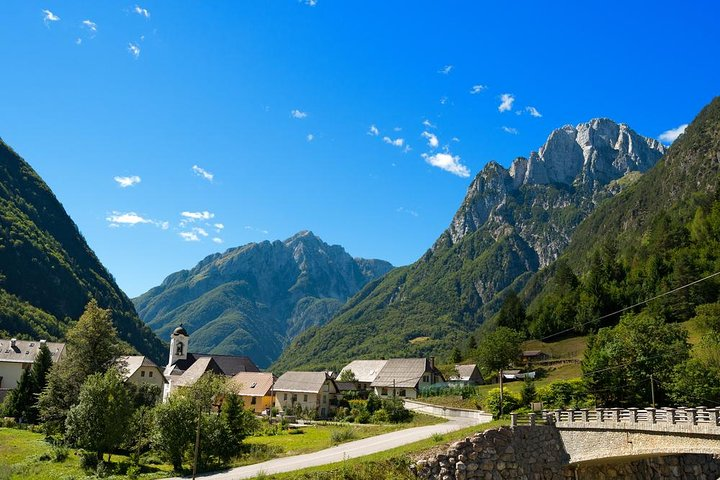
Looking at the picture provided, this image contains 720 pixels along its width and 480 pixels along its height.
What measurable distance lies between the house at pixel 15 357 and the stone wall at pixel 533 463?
72690 millimetres

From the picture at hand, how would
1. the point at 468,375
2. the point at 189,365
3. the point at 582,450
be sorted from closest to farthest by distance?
1. the point at 582,450
2. the point at 468,375
3. the point at 189,365

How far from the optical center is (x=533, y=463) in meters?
32.7

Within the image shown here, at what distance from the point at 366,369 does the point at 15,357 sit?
58.4m

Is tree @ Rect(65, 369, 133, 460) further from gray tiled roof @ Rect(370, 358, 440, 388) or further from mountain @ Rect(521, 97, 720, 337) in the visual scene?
mountain @ Rect(521, 97, 720, 337)

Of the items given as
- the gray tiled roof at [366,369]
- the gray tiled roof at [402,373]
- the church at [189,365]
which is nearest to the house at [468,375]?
the gray tiled roof at [402,373]

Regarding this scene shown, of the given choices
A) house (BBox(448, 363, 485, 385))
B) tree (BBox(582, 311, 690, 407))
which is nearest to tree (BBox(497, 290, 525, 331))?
house (BBox(448, 363, 485, 385))

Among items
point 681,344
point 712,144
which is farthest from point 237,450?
point 712,144

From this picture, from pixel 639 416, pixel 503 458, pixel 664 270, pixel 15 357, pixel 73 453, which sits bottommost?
pixel 73 453

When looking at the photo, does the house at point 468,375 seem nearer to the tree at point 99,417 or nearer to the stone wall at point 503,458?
the stone wall at point 503,458

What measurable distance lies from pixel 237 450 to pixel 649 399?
33050 mm

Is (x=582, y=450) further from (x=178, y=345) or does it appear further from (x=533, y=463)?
(x=178, y=345)

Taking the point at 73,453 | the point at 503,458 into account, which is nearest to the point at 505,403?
the point at 503,458

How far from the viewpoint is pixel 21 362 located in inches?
3329

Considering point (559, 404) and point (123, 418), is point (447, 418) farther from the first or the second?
point (123, 418)
